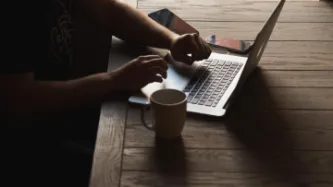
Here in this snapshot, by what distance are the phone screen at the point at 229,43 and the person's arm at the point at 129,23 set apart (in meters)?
0.10

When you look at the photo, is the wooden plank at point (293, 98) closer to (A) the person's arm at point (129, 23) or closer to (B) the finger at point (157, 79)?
(B) the finger at point (157, 79)

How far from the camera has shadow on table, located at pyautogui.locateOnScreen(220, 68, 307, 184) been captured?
3.58 feet

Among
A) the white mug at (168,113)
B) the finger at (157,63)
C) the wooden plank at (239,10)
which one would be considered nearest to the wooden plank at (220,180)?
the white mug at (168,113)

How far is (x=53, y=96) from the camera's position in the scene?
50.8 inches

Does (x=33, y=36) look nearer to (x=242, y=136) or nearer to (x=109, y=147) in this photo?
(x=109, y=147)

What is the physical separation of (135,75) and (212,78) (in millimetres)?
191

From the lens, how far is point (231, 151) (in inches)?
44.6

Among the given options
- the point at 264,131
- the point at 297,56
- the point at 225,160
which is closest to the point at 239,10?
the point at 297,56

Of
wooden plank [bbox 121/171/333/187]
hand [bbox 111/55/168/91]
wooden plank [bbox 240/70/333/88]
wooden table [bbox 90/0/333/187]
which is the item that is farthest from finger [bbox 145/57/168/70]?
wooden plank [bbox 121/171/333/187]

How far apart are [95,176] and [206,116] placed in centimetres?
30

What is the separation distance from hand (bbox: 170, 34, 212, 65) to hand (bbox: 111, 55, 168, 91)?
0.48 ft

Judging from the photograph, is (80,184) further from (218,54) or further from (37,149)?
(218,54)

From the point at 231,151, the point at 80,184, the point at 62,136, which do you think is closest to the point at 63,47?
the point at 62,136

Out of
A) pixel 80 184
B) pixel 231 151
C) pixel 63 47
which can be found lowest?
pixel 80 184
